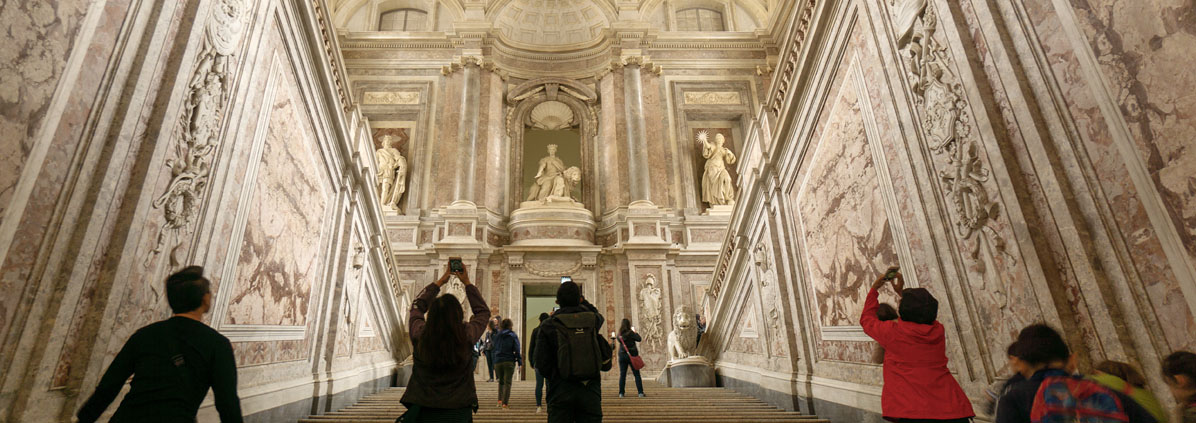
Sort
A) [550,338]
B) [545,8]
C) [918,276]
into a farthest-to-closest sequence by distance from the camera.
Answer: [545,8], [918,276], [550,338]

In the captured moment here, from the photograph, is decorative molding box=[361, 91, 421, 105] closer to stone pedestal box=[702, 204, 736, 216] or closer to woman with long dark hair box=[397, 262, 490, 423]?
Result: stone pedestal box=[702, 204, 736, 216]

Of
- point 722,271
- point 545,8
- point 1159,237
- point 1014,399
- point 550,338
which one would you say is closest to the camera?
point 1014,399

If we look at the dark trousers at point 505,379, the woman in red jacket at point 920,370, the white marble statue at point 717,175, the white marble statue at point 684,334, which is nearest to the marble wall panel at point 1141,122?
the woman in red jacket at point 920,370

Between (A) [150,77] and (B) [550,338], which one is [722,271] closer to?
(B) [550,338]

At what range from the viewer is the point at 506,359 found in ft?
16.5

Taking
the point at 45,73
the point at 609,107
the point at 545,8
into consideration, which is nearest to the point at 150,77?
the point at 45,73

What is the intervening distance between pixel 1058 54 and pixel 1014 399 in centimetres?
147

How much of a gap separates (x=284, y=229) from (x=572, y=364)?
2537 millimetres

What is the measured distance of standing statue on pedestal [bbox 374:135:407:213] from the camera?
11328 millimetres

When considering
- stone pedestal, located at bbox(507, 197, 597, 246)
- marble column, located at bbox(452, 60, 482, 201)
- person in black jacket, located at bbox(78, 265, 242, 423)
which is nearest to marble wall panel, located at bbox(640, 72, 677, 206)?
stone pedestal, located at bbox(507, 197, 597, 246)

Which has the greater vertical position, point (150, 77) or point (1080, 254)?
A: point (150, 77)

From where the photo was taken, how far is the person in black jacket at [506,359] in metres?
4.74

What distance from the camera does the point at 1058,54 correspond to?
7.20 feet

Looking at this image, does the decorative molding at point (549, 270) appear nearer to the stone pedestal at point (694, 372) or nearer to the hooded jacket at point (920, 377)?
the stone pedestal at point (694, 372)
